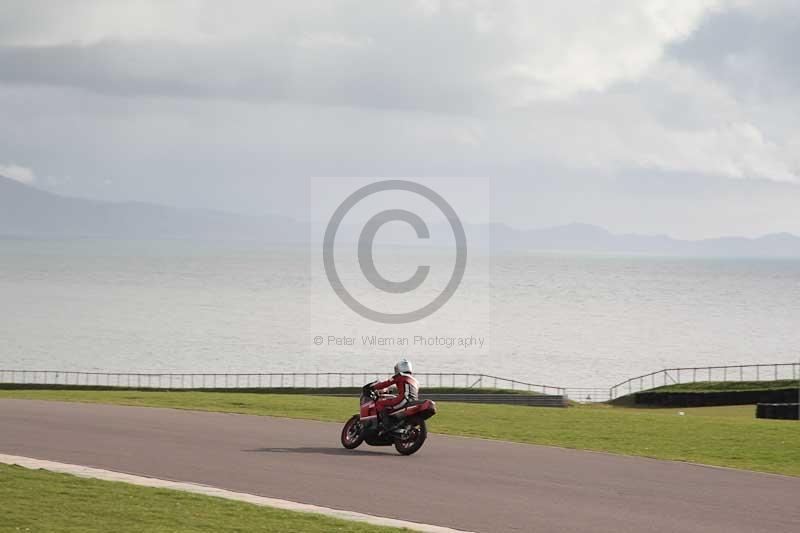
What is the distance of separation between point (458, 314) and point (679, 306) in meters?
49.7

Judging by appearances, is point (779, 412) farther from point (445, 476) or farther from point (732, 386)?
point (445, 476)

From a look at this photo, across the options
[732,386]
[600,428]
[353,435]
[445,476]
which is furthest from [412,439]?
[732,386]

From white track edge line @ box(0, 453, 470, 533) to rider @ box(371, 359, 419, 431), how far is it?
516 centimetres

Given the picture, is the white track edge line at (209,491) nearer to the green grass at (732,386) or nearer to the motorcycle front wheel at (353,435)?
the motorcycle front wheel at (353,435)

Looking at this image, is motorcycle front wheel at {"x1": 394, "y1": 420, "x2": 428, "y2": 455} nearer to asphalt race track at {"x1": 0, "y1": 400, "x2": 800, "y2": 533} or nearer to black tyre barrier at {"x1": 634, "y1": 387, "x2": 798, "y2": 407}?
asphalt race track at {"x1": 0, "y1": 400, "x2": 800, "y2": 533}

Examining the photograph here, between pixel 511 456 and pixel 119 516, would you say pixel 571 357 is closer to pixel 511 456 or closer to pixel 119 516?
pixel 511 456

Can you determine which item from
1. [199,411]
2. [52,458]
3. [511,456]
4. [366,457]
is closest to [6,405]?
[199,411]

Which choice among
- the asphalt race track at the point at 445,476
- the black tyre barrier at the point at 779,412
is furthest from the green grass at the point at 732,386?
the asphalt race track at the point at 445,476

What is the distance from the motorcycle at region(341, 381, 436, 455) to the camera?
21.0m

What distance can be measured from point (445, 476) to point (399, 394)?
2936mm

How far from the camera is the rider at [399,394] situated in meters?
21.2

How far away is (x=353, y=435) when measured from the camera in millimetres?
22062

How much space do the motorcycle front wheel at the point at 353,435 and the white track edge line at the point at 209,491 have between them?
17.5 ft

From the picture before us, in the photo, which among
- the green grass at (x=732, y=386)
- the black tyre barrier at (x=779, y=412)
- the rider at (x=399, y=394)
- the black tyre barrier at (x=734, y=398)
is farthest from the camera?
the green grass at (x=732, y=386)
